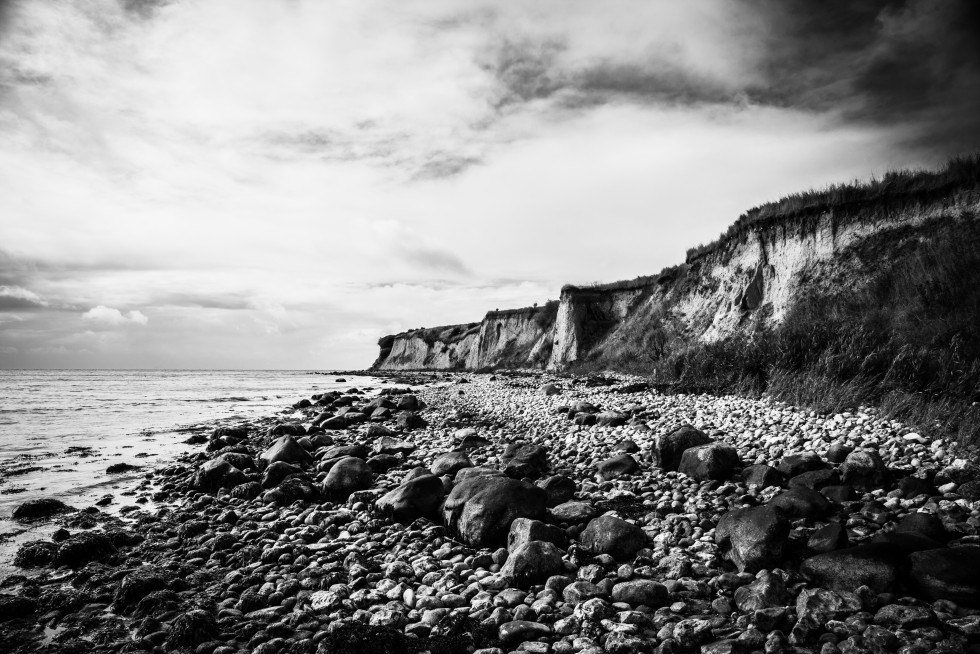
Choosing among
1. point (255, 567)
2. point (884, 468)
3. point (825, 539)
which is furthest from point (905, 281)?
point (255, 567)

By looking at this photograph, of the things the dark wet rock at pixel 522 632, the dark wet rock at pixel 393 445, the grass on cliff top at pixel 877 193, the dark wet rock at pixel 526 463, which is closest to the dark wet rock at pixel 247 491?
the dark wet rock at pixel 393 445

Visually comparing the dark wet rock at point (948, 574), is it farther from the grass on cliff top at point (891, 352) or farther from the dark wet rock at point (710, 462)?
the grass on cliff top at point (891, 352)

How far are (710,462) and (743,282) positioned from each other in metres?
19.4

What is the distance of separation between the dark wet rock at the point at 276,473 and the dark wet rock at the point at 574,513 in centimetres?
502

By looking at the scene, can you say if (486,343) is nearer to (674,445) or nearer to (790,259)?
(790,259)

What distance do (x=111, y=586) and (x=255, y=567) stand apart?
4.20 feet

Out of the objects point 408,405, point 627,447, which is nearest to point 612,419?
point 627,447

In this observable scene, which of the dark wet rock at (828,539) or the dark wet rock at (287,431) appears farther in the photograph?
the dark wet rock at (287,431)

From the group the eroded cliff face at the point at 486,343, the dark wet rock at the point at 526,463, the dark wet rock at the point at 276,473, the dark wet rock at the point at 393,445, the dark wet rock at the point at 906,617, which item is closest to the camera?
the dark wet rock at the point at 906,617

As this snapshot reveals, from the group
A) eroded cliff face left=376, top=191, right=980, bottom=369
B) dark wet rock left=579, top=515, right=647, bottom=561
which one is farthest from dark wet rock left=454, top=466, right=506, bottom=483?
eroded cliff face left=376, top=191, right=980, bottom=369

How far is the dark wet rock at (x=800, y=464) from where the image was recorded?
20.3 ft

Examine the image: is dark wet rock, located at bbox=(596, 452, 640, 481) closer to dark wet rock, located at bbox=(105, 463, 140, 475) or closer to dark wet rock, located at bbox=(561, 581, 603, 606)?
dark wet rock, located at bbox=(561, 581, 603, 606)

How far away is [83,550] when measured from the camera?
17.4 feet

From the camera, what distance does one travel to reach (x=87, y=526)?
21.0 ft
